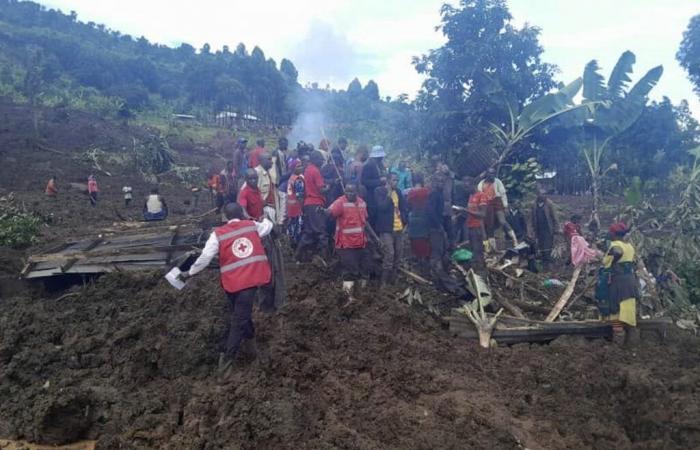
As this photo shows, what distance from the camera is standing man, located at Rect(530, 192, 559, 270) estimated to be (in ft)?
36.4

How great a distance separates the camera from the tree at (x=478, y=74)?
12852 millimetres

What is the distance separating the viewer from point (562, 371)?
612 cm

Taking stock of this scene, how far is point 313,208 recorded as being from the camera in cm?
921

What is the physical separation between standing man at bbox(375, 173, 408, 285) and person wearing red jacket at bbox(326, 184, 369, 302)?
40 cm

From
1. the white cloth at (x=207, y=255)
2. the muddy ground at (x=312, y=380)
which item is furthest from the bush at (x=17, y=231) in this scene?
the white cloth at (x=207, y=255)

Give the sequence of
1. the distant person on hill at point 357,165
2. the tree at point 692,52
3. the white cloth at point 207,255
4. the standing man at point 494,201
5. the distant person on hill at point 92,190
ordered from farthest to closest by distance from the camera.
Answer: the tree at point 692,52
the distant person on hill at point 92,190
the standing man at point 494,201
the distant person on hill at point 357,165
the white cloth at point 207,255

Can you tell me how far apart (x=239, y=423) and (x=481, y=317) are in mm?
3622

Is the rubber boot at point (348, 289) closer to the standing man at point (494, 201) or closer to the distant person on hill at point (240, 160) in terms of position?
the standing man at point (494, 201)

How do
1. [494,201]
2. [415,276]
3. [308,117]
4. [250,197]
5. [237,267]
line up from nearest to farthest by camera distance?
[237,267]
[250,197]
[415,276]
[494,201]
[308,117]

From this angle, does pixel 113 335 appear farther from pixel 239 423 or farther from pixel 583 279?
pixel 583 279

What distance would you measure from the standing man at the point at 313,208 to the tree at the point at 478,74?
5145 millimetres

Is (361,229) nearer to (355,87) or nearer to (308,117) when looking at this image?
(308,117)

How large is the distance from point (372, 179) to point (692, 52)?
18978 mm

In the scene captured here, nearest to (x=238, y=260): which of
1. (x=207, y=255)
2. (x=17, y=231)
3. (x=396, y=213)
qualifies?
(x=207, y=255)
